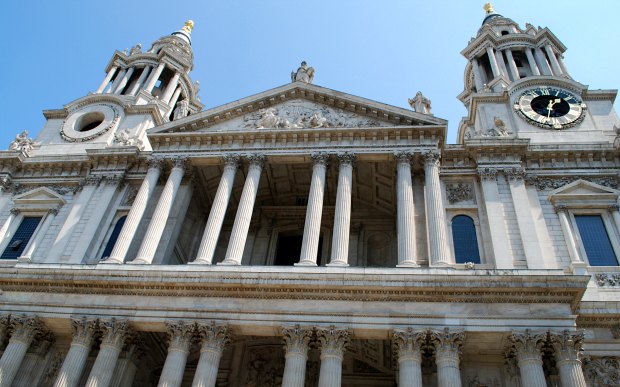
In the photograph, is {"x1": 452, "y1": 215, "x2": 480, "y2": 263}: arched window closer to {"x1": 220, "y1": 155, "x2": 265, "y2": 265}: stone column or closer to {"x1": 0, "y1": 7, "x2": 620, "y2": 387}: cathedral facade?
{"x1": 0, "y1": 7, "x2": 620, "y2": 387}: cathedral facade

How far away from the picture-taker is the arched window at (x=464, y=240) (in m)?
21.5

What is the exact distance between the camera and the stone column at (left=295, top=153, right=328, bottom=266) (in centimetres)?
2019

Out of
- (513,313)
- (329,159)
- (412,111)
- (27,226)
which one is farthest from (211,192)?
(513,313)

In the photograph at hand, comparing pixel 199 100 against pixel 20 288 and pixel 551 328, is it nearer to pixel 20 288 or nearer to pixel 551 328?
pixel 20 288

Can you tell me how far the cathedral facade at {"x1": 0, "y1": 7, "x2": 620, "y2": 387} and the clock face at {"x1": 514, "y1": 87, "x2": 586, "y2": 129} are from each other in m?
0.12

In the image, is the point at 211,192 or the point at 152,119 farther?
the point at 152,119

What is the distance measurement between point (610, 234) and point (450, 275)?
8351 mm

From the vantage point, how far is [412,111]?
24281mm

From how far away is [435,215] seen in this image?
20719mm

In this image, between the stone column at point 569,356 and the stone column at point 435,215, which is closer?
the stone column at point 569,356

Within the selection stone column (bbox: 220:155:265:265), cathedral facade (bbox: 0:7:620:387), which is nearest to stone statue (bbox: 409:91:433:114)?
cathedral facade (bbox: 0:7:620:387)

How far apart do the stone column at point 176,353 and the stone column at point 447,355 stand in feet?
26.5

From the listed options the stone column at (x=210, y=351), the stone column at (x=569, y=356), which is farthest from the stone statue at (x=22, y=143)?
the stone column at (x=569, y=356)

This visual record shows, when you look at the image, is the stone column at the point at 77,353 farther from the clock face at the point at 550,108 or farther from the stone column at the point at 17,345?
the clock face at the point at 550,108
